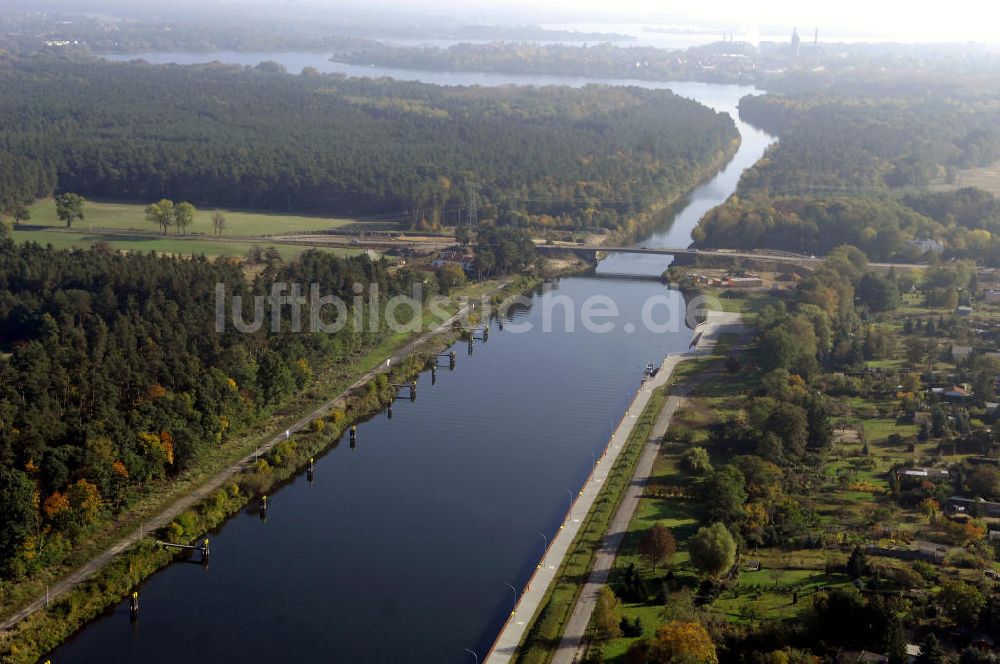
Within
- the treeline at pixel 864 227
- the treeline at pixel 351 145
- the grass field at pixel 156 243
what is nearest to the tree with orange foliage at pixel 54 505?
the grass field at pixel 156 243

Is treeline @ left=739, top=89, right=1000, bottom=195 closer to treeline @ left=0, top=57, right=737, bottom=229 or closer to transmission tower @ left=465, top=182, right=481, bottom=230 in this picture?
treeline @ left=0, top=57, right=737, bottom=229

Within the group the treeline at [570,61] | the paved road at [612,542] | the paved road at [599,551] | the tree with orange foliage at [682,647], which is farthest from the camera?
the treeline at [570,61]

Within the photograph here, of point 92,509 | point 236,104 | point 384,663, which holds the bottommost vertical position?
point 384,663

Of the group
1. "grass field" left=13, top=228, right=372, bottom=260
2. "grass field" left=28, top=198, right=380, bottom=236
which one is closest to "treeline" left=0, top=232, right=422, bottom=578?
"grass field" left=13, top=228, right=372, bottom=260

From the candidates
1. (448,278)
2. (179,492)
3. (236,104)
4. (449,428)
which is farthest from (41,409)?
(236,104)

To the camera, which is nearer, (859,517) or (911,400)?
(859,517)

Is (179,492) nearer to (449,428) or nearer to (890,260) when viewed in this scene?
(449,428)

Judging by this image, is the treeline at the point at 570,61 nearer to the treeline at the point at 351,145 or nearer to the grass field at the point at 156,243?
the treeline at the point at 351,145
